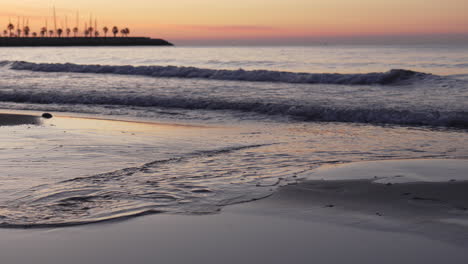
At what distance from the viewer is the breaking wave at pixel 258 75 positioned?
76.4 ft

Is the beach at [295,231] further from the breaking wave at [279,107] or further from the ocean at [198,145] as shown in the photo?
the breaking wave at [279,107]

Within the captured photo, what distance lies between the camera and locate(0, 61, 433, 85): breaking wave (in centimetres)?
2328

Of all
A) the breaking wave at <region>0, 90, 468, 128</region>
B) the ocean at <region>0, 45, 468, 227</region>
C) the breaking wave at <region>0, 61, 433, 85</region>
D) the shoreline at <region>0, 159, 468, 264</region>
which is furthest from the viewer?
the breaking wave at <region>0, 61, 433, 85</region>

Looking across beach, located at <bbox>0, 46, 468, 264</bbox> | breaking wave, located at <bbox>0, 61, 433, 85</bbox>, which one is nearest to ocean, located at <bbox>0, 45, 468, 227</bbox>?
beach, located at <bbox>0, 46, 468, 264</bbox>

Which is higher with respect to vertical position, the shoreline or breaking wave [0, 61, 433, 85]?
breaking wave [0, 61, 433, 85]

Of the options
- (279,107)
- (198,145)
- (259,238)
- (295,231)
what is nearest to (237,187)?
(295,231)

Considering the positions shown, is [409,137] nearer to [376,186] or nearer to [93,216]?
[376,186]

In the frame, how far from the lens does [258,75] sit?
85.7 feet

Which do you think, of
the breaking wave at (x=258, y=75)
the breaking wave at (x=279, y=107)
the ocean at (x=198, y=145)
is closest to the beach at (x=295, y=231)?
the ocean at (x=198, y=145)

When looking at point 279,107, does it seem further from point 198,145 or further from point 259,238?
point 259,238

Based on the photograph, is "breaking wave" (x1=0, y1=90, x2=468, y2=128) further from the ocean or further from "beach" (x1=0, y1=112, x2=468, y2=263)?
"beach" (x1=0, y1=112, x2=468, y2=263)

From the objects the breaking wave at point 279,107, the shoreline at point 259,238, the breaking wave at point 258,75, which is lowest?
the shoreline at point 259,238

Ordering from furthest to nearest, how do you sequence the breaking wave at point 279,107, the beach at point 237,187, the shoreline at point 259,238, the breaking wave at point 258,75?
the breaking wave at point 258,75, the breaking wave at point 279,107, the beach at point 237,187, the shoreline at point 259,238

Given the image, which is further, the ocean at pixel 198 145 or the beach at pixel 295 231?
the ocean at pixel 198 145
